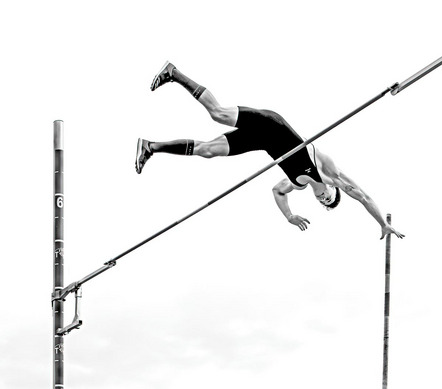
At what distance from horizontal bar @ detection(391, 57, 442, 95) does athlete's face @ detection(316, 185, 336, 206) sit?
3.29 m

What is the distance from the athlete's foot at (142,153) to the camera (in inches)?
564

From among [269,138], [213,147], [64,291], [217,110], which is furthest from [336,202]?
[64,291]

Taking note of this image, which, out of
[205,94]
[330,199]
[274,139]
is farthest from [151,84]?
[330,199]

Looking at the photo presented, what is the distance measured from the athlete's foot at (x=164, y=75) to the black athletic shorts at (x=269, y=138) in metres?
0.97

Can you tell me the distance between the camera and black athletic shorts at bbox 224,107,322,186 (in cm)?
1404

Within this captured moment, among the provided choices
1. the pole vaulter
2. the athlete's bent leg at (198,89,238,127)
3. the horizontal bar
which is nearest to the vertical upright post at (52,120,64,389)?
the pole vaulter

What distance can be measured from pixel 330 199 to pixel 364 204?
75 centimetres

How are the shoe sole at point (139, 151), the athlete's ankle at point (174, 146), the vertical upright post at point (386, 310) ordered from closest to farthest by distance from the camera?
the athlete's ankle at point (174, 146) < the shoe sole at point (139, 151) < the vertical upright post at point (386, 310)

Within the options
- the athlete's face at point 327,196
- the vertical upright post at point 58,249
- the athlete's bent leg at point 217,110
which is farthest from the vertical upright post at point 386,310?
the vertical upright post at point 58,249

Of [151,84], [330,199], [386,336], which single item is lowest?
[386,336]

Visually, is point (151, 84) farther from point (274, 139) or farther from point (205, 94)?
point (274, 139)

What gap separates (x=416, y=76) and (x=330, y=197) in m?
3.63

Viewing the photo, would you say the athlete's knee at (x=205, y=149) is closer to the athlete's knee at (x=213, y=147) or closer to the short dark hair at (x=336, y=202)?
the athlete's knee at (x=213, y=147)

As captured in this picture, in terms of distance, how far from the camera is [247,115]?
556 inches
